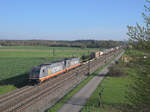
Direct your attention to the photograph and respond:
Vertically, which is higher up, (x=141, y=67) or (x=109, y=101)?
(x=141, y=67)

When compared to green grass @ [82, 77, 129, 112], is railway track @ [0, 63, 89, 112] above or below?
above

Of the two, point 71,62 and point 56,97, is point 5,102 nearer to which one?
point 56,97

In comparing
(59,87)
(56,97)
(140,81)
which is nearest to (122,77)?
(59,87)

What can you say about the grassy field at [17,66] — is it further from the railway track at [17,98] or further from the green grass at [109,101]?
the green grass at [109,101]

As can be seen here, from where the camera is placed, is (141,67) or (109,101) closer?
(141,67)

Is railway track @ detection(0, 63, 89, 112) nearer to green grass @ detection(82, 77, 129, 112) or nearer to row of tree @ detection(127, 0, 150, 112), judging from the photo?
green grass @ detection(82, 77, 129, 112)

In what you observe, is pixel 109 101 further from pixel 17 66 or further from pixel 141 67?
pixel 17 66

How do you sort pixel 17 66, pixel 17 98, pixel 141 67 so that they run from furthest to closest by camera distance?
pixel 17 66 → pixel 17 98 → pixel 141 67

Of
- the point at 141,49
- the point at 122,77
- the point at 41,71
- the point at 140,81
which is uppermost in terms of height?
the point at 141,49

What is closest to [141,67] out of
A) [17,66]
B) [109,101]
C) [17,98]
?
[109,101]

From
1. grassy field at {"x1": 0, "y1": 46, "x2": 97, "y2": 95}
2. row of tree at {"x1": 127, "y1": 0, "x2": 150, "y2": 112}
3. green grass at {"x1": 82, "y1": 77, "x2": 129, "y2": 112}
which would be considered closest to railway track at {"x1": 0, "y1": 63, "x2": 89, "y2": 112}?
grassy field at {"x1": 0, "y1": 46, "x2": 97, "y2": 95}

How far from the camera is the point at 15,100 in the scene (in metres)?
19.3

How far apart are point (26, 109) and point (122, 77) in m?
23.5

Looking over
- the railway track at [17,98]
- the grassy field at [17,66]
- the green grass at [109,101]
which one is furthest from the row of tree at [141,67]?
the grassy field at [17,66]
